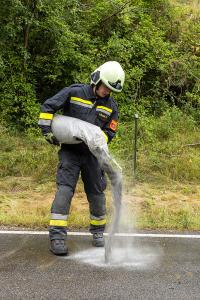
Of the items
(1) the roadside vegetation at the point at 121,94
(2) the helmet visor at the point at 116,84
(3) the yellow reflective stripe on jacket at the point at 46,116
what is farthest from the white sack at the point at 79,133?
(1) the roadside vegetation at the point at 121,94

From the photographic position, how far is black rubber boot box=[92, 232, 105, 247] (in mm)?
4931

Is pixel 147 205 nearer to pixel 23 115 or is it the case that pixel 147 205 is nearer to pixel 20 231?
pixel 20 231

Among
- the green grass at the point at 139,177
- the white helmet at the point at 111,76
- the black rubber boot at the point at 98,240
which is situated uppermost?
the white helmet at the point at 111,76

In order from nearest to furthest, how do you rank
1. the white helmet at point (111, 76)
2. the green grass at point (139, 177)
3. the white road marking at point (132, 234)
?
1. the white helmet at point (111, 76)
2. the white road marking at point (132, 234)
3. the green grass at point (139, 177)

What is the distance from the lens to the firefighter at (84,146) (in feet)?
15.2

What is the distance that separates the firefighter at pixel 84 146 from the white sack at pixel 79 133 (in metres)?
0.08

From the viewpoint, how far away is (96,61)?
35.8ft

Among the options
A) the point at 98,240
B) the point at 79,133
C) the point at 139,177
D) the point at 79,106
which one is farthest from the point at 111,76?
the point at 139,177

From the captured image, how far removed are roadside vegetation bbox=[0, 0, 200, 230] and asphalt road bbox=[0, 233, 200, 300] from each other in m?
0.62

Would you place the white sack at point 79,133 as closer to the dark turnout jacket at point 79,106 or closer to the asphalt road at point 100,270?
the dark turnout jacket at point 79,106

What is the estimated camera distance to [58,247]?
4602mm

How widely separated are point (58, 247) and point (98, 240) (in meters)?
0.50

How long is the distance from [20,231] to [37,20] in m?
5.71

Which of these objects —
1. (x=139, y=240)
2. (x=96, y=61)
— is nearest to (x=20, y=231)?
(x=139, y=240)
